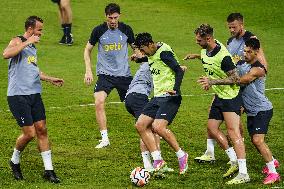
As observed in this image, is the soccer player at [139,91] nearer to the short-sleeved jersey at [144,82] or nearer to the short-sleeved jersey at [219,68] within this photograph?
the short-sleeved jersey at [144,82]

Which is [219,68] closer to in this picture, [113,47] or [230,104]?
[230,104]

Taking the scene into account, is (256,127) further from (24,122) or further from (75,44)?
(75,44)

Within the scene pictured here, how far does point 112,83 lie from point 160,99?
308cm

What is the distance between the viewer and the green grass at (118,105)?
48.0ft

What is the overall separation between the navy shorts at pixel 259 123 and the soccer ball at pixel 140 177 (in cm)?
216

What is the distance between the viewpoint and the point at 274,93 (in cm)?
2234

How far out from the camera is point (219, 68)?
559 inches

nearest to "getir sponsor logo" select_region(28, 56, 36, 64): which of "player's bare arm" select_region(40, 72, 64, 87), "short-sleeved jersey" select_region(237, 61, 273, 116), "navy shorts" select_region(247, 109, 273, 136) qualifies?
"player's bare arm" select_region(40, 72, 64, 87)

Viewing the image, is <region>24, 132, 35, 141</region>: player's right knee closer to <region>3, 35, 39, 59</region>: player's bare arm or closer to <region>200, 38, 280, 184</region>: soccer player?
<region>3, 35, 39, 59</region>: player's bare arm

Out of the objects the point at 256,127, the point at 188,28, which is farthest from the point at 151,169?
the point at 188,28

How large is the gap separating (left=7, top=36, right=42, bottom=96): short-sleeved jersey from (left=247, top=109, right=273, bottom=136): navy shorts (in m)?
4.06

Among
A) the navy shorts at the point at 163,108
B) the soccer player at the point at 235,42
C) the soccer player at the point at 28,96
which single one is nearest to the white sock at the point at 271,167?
the soccer player at the point at 235,42

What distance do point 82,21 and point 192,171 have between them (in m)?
19.4

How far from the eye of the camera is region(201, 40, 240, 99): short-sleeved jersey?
46.4 ft
